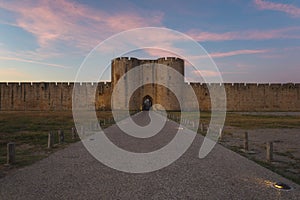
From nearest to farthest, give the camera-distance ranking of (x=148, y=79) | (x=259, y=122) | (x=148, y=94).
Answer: (x=259, y=122), (x=148, y=79), (x=148, y=94)

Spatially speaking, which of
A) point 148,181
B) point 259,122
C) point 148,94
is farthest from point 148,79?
point 148,181

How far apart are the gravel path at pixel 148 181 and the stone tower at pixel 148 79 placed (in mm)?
35033

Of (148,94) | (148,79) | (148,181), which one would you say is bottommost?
(148,181)

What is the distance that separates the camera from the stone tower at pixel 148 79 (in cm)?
4169

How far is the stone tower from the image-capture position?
41.7 metres

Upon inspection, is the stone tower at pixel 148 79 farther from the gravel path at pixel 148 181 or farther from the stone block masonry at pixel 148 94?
the gravel path at pixel 148 181

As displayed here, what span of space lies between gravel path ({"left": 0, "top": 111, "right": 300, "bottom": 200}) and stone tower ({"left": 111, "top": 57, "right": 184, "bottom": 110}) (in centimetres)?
3503

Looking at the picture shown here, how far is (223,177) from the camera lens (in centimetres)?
509

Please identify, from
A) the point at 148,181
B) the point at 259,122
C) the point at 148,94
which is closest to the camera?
the point at 148,181

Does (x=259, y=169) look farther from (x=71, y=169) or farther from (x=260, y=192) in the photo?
(x=71, y=169)

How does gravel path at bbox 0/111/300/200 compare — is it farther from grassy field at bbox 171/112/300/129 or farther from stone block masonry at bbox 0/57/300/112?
stone block masonry at bbox 0/57/300/112

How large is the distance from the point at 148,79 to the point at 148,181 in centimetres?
3935

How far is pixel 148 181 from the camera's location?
4.80m

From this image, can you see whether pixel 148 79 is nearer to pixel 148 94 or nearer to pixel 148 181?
pixel 148 94
